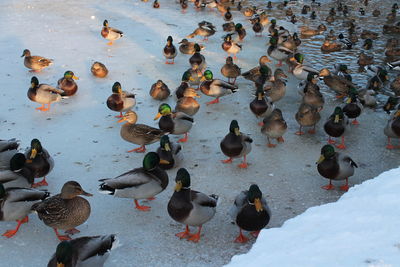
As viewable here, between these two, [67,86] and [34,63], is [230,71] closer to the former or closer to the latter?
[67,86]

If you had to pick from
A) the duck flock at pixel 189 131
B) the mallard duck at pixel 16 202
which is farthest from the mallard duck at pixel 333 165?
the mallard duck at pixel 16 202

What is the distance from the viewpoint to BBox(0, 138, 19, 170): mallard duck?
6.14m

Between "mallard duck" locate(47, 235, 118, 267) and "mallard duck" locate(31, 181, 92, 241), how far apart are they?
1.86ft

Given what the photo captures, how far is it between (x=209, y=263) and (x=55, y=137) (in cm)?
415

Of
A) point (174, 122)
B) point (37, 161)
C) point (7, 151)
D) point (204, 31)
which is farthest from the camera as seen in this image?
point (204, 31)

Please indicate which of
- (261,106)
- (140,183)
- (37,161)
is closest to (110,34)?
(261,106)

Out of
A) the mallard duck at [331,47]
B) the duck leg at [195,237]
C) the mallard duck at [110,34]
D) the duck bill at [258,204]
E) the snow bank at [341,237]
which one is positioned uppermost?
the snow bank at [341,237]

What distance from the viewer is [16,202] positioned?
507 cm

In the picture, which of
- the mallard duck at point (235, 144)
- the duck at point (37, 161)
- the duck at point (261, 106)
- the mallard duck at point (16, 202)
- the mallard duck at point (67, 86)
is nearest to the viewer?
the mallard duck at point (16, 202)

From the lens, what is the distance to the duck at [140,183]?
5.50m

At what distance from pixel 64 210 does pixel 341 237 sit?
3.06m

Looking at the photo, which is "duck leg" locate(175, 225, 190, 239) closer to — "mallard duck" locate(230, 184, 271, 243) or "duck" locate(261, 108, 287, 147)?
"mallard duck" locate(230, 184, 271, 243)

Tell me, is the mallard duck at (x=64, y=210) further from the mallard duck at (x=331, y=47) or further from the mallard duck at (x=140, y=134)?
the mallard duck at (x=331, y=47)

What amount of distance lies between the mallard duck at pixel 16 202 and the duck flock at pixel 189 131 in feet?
0.04
